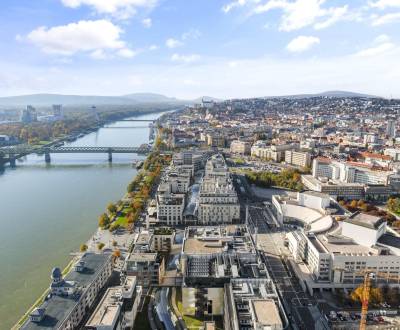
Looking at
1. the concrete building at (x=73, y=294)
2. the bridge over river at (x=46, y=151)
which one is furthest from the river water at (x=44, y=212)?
the concrete building at (x=73, y=294)

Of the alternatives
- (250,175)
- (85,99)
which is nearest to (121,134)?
(250,175)

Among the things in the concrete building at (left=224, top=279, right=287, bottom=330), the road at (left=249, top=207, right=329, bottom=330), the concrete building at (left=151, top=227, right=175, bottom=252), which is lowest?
the road at (left=249, top=207, right=329, bottom=330)

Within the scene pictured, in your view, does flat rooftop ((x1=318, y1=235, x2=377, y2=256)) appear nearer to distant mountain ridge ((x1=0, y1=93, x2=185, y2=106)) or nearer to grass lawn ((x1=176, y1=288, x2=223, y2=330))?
grass lawn ((x1=176, y1=288, x2=223, y2=330))

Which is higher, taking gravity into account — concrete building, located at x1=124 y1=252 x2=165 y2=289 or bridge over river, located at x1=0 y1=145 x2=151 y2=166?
bridge over river, located at x1=0 y1=145 x2=151 y2=166

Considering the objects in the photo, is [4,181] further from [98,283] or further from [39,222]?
[98,283]

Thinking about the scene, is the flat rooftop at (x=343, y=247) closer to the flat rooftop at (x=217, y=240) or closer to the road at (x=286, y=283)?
the road at (x=286, y=283)

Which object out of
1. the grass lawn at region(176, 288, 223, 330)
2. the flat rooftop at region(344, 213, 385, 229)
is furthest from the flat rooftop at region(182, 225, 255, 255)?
the flat rooftop at region(344, 213, 385, 229)
